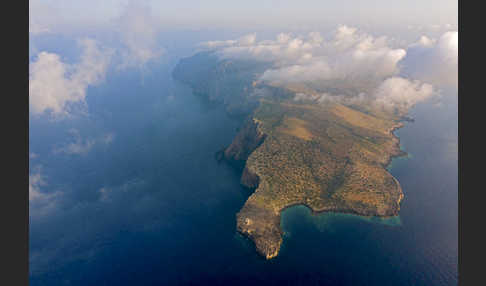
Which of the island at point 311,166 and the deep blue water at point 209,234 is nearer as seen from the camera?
the deep blue water at point 209,234

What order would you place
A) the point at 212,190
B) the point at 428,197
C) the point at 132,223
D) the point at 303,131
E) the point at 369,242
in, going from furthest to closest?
1. the point at 303,131
2. the point at 212,190
3. the point at 428,197
4. the point at 132,223
5. the point at 369,242

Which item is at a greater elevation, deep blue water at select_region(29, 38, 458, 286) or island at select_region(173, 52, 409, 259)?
island at select_region(173, 52, 409, 259)

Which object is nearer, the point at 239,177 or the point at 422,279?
the point at 422,279

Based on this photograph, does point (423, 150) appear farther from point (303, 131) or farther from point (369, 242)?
point (369, 242)

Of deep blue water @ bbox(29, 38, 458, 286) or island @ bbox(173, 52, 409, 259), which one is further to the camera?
Result: island @ bbox(173, 52, 409, 259)

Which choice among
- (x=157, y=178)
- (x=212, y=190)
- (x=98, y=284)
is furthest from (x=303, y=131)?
(x=98, y=284)

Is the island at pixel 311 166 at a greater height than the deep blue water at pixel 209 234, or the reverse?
the island at pixel 311 166

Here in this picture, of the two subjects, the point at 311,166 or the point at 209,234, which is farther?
the point at 311,166

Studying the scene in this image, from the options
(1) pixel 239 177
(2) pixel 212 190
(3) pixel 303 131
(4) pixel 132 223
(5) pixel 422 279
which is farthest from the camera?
(3) pixel 303 131

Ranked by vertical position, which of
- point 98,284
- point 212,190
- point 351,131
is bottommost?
point 98,284

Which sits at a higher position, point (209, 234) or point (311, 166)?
point (311, 166)

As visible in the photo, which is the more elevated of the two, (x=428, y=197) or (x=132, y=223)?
(x=428, y=197)
